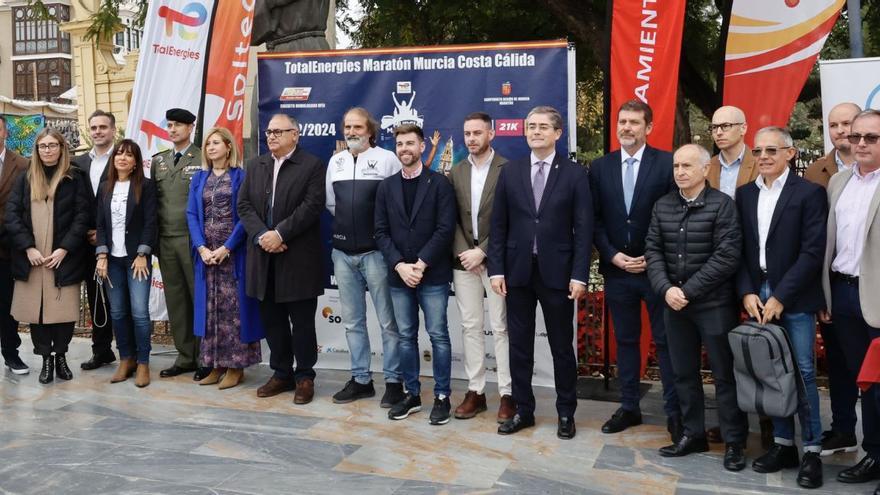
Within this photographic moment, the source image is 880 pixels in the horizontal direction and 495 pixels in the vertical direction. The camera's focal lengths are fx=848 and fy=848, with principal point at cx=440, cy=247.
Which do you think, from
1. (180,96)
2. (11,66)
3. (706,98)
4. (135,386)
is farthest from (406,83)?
(11,66)

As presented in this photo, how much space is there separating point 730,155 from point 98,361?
5103 mm

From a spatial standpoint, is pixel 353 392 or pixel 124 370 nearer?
pixel 353 392

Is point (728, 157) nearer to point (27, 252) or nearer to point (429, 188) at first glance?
point (429, 188)

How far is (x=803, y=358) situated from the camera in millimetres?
4414

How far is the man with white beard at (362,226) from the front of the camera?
563 centimetres

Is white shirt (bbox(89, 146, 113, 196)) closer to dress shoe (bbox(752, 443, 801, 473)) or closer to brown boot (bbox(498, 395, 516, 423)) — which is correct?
brown boot (bbox(498, 395, 516, 423))

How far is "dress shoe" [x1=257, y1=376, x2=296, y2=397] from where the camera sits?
19.8 feet

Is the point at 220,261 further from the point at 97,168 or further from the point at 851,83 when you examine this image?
the point at 851,83

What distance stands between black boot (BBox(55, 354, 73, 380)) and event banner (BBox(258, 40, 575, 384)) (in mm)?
1939

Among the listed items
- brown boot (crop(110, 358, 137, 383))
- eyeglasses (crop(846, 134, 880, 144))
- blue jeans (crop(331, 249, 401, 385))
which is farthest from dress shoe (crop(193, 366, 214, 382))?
eyeglasses (crop(846, 134, 880, 144))

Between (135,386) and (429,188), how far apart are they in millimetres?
2800

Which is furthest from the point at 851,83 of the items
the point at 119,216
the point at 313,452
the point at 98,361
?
the point at 98,361

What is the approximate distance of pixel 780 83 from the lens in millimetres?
6184

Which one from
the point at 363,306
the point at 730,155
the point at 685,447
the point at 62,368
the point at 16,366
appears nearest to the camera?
the point at 685,447
